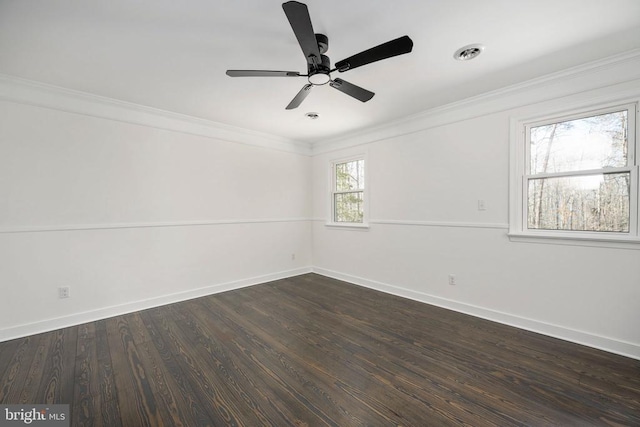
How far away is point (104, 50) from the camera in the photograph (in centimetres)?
216

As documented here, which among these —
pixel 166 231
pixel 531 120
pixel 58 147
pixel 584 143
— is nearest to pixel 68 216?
pixel 58 147

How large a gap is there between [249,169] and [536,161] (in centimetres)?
376

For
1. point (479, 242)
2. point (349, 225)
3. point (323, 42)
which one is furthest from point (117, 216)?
point (479, 242)

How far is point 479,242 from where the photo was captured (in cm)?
313

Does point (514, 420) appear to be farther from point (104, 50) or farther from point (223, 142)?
point (223, 142)

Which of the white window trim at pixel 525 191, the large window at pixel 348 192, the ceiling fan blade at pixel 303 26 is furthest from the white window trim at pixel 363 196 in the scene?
the ceiling fan blade at pixel 303 26

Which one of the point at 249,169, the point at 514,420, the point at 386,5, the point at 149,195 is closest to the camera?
the point at 514,420

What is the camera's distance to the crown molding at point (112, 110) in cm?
265

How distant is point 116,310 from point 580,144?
206 inches

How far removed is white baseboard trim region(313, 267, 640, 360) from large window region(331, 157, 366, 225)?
1185mm

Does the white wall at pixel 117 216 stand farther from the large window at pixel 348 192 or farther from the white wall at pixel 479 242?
the white wall at pixel 479 242

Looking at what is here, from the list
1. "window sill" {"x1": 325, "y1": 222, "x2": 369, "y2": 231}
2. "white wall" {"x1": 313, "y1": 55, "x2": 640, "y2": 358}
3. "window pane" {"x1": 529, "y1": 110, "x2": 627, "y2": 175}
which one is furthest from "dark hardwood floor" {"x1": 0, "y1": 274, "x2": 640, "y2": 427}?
"window pane" {"x1": 529, "y1": 110, "x2": 627, "y2": 175}

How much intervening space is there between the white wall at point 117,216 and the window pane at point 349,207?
1233mm

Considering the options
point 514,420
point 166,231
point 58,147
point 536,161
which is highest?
point 58,147
